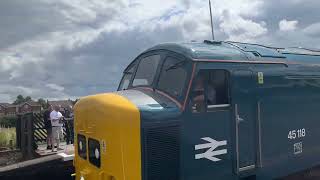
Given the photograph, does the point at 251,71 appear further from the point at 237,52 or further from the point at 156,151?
the point at 156,151

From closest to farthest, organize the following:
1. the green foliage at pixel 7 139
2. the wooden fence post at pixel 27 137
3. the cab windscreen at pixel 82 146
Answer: the cab windscreen at pixel 82 146 < the wooden fence post at pixel 27 137 < the green foliage at pixel 7 139

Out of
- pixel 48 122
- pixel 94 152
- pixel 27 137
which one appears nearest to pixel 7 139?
pixel 48 122

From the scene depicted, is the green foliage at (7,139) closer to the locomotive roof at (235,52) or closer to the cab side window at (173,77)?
the locomotive roof at (235,52)

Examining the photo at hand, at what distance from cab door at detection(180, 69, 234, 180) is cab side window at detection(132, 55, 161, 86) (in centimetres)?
85

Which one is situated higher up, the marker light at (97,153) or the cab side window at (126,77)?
the cab side window at (126,77)

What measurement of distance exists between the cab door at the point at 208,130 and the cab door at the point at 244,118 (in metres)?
0.13

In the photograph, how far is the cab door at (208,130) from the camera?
6.38 meters

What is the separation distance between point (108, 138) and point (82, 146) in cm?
134

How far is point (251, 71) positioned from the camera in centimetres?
727

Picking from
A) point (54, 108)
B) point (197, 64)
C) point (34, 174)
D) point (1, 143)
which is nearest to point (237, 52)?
point (197, 64)

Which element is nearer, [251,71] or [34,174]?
[251,71]

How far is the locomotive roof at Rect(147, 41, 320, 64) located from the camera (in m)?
6.77

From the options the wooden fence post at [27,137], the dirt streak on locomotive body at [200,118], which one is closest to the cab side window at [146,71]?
the dirt streak on locomotive body at [200,118]

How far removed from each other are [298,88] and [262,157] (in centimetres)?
164
